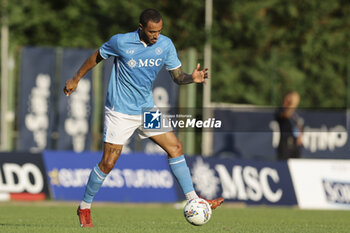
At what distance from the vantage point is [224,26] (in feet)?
126

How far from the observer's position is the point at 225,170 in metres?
18.7

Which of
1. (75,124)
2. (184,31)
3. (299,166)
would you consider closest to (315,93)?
(184,31)

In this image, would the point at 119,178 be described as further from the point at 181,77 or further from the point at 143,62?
the point at 143,62

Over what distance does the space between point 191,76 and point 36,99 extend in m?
13.6

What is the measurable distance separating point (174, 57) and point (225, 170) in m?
8.38

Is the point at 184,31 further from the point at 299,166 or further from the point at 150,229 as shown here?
the point at 150,229

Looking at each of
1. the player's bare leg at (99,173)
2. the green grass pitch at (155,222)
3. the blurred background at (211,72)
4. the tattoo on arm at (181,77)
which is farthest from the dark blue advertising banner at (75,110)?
the tattoo on arm at (181,77)

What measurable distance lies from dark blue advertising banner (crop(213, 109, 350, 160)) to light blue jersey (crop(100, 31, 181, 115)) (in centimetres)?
1258

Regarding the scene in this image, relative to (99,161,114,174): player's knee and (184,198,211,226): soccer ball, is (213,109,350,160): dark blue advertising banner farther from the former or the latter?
(184,198,211,226): soccer ball

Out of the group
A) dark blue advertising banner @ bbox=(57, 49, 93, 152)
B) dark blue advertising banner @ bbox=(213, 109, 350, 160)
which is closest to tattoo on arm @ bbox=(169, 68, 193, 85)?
dark blue advertising banner @ bbox=(213, 109, 350, 160)

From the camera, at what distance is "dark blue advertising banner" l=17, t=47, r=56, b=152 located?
2338 centimetres

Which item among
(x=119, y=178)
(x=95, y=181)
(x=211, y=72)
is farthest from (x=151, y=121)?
(x=211, y=72)

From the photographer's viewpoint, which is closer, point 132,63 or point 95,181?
point 132,63

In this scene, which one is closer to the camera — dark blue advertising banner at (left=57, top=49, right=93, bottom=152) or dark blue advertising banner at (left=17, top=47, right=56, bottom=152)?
dark blue advertising banner at (left=17, top=47, right=56, bottom=152)
